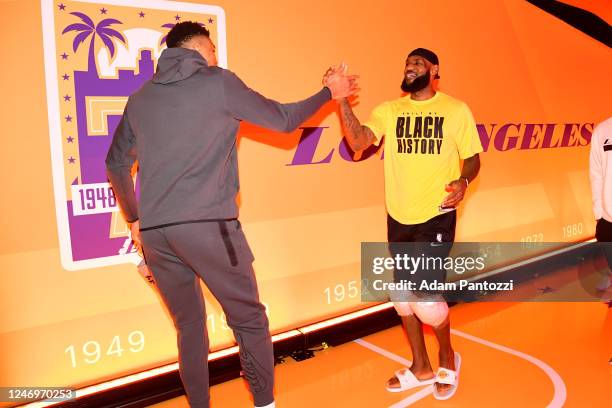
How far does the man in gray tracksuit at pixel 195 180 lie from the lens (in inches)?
62.6

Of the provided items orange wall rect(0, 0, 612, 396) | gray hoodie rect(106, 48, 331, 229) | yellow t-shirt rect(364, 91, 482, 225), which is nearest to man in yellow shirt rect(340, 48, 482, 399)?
yellow t-shirt rect(364, 91, 482, 225)

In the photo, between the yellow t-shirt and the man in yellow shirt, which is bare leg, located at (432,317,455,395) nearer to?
the man in yellow shirt

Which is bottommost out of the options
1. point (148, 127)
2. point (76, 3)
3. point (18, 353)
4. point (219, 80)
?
point (18, 353)

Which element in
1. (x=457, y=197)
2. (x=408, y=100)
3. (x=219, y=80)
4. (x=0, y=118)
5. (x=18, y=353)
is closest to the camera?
(x=219, y=80)

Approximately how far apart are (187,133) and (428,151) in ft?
4.18

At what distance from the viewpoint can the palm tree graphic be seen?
2086 mm

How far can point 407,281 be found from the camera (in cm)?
231

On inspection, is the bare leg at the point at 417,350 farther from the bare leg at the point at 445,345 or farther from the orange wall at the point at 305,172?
the orange wall at the point at 305,172

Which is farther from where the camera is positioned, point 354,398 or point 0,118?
point 354,398

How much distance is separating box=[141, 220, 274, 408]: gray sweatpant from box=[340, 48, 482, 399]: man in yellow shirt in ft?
2.92

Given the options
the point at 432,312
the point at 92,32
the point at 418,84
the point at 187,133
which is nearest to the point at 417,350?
the point at 432,312

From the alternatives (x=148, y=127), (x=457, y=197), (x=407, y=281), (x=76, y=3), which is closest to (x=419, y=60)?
(x=457, y=197)

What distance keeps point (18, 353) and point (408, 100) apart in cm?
229

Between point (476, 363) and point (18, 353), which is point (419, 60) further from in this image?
point (18, 353)
